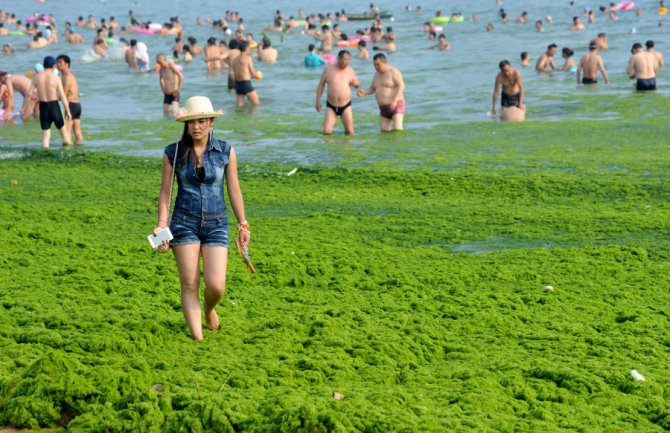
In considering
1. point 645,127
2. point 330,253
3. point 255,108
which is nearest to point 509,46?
point 255,108

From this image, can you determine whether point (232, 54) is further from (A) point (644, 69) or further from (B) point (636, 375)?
(B) point (636, 375)

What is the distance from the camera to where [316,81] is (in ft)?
100

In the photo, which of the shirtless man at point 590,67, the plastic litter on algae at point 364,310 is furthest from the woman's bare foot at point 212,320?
the shirtless man at point 590,67

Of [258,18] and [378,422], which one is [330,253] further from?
[258,18]

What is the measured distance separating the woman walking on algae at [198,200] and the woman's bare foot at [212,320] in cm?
37

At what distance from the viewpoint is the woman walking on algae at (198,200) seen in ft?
18.7

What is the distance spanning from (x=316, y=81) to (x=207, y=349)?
25084 mm

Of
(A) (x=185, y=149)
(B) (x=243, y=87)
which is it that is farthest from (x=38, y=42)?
(A) (x=185, y=149)

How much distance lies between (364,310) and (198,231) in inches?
68.4

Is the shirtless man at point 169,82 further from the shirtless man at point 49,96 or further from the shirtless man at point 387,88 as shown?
the shirtless man at point 387,88

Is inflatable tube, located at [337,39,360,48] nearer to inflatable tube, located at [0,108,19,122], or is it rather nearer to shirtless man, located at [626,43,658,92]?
shirtless man, located at [626,43,658,92]

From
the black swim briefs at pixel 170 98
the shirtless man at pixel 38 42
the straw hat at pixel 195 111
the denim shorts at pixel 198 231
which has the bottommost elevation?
the black swim briefs at pixel 170 98

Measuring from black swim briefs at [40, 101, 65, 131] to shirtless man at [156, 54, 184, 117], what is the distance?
564 centimetres

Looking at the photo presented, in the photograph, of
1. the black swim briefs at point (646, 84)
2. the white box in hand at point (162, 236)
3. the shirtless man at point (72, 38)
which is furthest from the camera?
the shirtless man at point (72, 38)
